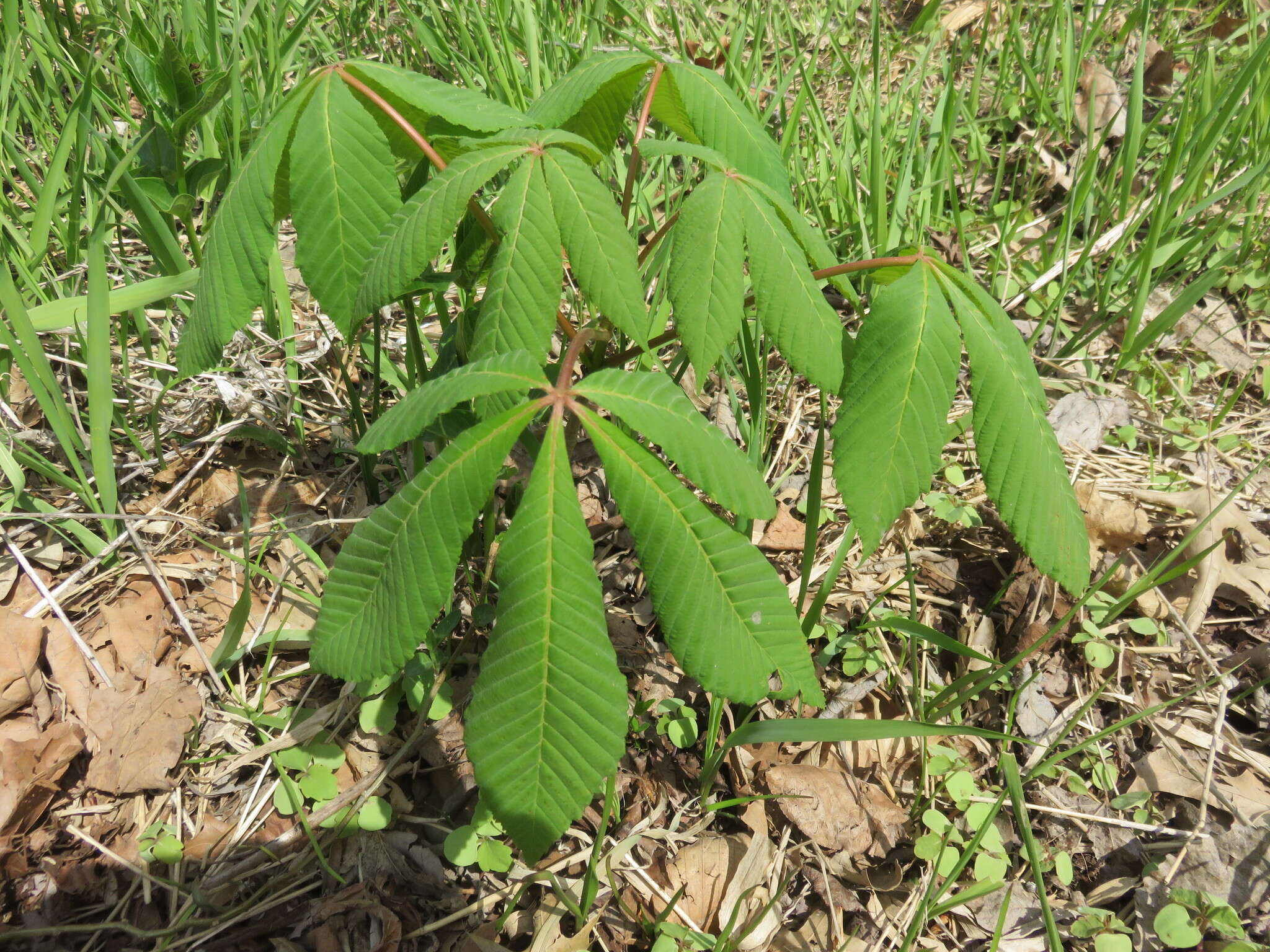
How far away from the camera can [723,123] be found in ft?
4.04

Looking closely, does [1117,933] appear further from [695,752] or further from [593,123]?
[593,123]

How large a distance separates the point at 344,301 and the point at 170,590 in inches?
36.1

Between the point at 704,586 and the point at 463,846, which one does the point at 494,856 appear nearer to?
the point at 463,846

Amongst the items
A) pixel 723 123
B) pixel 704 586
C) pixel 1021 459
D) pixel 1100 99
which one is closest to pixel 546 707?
pixel 704 586

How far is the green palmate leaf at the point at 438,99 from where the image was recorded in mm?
1099

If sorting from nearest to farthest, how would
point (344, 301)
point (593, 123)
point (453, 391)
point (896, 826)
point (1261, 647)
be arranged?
point (453, 391)
point (344, 301)
point (593, 123)
point (896, 826)
point (1261, 647)

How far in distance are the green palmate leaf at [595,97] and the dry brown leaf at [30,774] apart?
1319mm

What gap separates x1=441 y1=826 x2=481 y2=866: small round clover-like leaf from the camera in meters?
1.31

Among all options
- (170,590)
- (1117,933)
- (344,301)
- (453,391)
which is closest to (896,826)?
(1117,933)

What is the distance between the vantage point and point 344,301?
3.59 feet

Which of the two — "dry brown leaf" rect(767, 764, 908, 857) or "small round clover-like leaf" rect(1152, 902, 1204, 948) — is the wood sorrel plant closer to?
"dry brown leaf" rect(767, 764, 908, 857)

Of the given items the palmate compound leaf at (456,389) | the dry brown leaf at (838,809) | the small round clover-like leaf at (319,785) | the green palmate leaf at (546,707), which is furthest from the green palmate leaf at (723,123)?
the small round clover-like leaf at (319,785)

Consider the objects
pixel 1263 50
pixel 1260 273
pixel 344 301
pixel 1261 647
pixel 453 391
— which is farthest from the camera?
pixel 1260 273

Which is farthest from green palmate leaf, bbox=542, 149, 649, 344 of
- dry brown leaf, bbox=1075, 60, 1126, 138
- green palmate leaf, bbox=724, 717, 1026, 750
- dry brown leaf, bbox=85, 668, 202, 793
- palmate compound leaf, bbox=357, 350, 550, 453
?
dry brown leaf, bbox=1075, 60, 1126, 138
